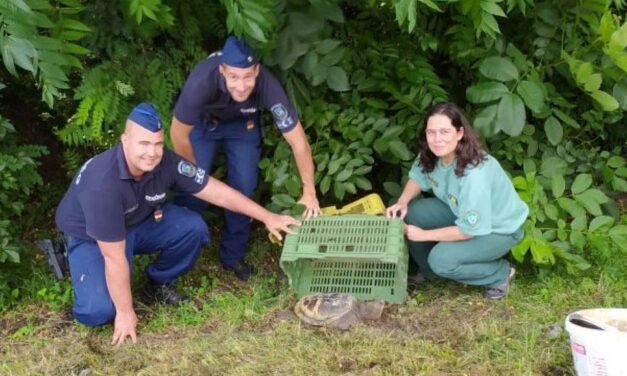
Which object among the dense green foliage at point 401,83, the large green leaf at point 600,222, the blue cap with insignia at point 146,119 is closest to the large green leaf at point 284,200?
the dense green foliage at point 401,83

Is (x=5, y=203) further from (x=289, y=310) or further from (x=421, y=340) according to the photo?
(x=421, y=340)

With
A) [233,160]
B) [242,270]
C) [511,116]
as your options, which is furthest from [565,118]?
[242,270]

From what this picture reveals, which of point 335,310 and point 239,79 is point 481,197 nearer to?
point 335,310

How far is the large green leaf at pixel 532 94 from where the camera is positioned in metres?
→ 3.58

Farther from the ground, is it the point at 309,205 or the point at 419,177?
the point at 419,177

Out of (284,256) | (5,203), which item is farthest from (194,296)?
(5,203)

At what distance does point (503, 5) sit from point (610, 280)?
60.6 inches

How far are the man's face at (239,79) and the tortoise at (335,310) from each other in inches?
41.0

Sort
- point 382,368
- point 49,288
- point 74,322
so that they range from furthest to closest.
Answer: point 49,288 → point 74,322 → point 382,368

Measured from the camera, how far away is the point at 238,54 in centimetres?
322

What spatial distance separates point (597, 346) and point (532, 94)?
153 cm

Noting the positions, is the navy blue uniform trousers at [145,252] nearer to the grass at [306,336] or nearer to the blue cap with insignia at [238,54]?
the grass at [306,336]

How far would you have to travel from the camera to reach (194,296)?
3.74 metres

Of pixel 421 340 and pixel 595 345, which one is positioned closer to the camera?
pixel 595 345
